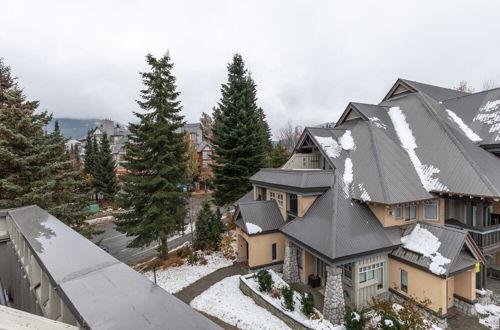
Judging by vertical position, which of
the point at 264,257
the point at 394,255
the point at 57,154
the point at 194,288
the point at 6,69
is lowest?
the point at 194,288

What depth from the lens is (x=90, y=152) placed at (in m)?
41.8

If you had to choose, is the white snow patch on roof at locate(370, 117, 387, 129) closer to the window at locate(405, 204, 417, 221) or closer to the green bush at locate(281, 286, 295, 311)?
the window at locate(405, 204, 417, 221)

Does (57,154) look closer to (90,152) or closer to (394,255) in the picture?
(394,255)

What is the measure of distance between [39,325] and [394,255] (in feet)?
45.4

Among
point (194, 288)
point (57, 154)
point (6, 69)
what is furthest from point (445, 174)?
point (6, 69)

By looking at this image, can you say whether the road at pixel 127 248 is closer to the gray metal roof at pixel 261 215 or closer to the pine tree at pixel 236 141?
the pine tree at pixel 236 141

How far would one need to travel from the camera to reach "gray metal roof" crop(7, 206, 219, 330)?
1479mm

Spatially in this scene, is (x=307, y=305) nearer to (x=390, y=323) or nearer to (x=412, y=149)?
(x=390, y=323)

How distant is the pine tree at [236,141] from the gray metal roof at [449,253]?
1584cm

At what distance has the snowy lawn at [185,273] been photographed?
14234 millimetres

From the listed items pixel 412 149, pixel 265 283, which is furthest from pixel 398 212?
pixel 265 283

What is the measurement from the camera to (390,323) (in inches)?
347

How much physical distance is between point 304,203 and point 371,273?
4.76m

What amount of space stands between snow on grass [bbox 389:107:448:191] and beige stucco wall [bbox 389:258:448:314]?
186 inches
